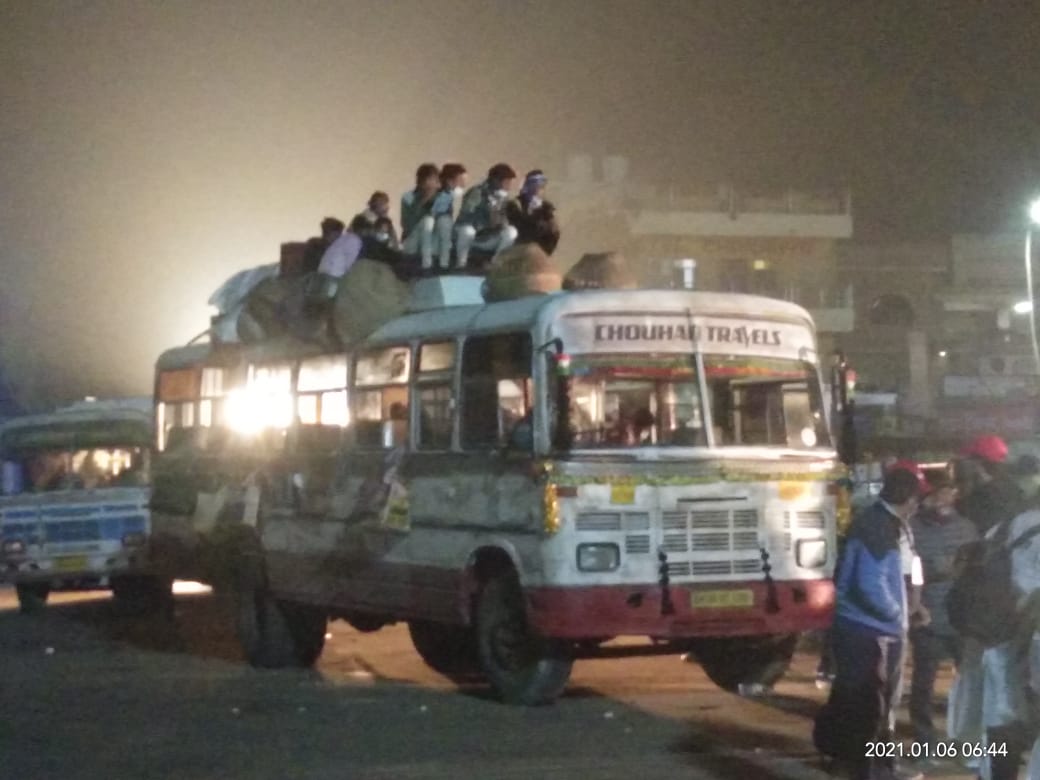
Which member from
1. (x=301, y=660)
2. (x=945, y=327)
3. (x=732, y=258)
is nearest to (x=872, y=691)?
(x=301, y=660)

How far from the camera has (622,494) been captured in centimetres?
1149

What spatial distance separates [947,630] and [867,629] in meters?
2.20

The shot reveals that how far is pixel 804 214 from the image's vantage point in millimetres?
43656

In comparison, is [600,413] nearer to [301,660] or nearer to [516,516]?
[516,516]

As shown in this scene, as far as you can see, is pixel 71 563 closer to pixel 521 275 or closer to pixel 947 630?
pixel 521 275

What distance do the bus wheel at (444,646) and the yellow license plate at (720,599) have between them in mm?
3746

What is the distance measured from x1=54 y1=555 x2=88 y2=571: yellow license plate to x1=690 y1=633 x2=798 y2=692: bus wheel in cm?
936

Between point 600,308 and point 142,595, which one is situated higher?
point 600,308

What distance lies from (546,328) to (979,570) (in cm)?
446

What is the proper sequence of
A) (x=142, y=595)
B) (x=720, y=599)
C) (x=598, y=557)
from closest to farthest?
(x=598, y=557) → (x=720, y=599) → (x=142, y=595)

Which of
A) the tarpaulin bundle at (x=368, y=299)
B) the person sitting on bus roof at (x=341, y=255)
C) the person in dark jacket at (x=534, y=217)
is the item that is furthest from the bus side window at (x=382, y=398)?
the person in dark jacket at (x=534, y=217)

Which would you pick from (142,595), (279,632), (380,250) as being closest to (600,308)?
(380,250)

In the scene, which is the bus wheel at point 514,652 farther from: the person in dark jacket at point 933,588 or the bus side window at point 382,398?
the person in dark jacket at point 933,588

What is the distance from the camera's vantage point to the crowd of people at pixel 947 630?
7.65 metres
